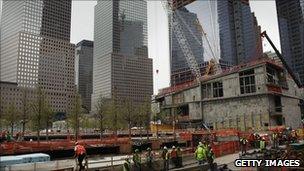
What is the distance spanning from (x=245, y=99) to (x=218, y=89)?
8914mm

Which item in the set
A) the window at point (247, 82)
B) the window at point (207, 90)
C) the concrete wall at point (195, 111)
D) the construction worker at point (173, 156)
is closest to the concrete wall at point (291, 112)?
the window at point (247, 82)

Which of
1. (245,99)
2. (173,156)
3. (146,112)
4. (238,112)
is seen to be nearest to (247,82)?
(245,99)

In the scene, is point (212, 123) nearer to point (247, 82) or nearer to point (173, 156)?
point (247, 82)

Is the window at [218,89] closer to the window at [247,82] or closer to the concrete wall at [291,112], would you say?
the window at [247,82]

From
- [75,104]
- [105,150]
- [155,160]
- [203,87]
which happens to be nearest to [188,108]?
[203,87]

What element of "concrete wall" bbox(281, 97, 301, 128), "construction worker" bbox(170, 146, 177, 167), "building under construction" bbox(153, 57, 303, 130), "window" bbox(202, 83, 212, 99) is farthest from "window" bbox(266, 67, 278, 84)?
"construction worker" bbox(170, 146, 177, 167)

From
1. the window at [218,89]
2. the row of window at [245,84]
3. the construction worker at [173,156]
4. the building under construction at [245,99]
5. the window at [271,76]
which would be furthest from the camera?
the window at [218,89]

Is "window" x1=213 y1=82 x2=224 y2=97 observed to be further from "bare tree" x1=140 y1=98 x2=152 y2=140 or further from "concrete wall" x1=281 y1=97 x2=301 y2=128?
"bare tree" x1=140 y1=98 x2=152 y2=140

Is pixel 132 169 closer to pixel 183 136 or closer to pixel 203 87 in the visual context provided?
pixel 183 136

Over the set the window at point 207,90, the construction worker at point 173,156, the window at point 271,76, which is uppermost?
the window at point 271,76

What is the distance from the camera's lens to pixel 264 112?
2795 inches

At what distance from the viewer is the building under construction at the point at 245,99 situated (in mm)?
72000

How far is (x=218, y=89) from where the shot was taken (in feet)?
270

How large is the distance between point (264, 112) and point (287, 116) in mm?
9022
